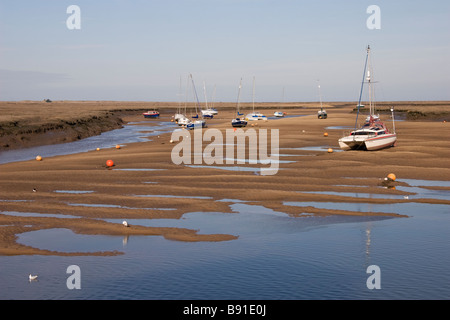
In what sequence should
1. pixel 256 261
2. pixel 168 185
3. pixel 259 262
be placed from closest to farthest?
pixel 259 262 → pixel 256 261 → pixel 168 185

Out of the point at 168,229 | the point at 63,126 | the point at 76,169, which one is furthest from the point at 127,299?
the point at 63,126

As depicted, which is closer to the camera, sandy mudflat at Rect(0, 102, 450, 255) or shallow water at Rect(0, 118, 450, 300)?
shallow water at Rect(0, 118, 450, 300)

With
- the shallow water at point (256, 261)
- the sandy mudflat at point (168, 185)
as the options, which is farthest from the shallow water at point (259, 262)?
the sandy mudflat at point (168, 185)

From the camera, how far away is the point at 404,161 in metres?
42.3

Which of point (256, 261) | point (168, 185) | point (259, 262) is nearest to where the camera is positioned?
point (259, 262)

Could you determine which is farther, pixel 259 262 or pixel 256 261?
pixel 256 261

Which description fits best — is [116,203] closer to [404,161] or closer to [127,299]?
[127,299]

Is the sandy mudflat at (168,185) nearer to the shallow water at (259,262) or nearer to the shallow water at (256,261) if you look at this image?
the shallow water at (256,261)

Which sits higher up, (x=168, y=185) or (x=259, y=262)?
(x=168, y=185)

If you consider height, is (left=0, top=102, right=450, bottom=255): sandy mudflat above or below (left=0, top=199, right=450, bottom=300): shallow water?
above

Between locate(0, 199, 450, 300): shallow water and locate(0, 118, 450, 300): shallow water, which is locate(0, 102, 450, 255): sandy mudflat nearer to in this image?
locate(0, 118, 450, 300): shallow water

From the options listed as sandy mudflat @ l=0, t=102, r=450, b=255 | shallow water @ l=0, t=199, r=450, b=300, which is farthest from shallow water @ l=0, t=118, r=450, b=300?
sandy mudflat @ l=0, t=102, r=450, b=255

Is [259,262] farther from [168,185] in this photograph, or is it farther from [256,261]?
[168,185]

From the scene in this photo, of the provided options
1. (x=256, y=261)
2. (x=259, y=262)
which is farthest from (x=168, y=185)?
(x=259, y=262)
